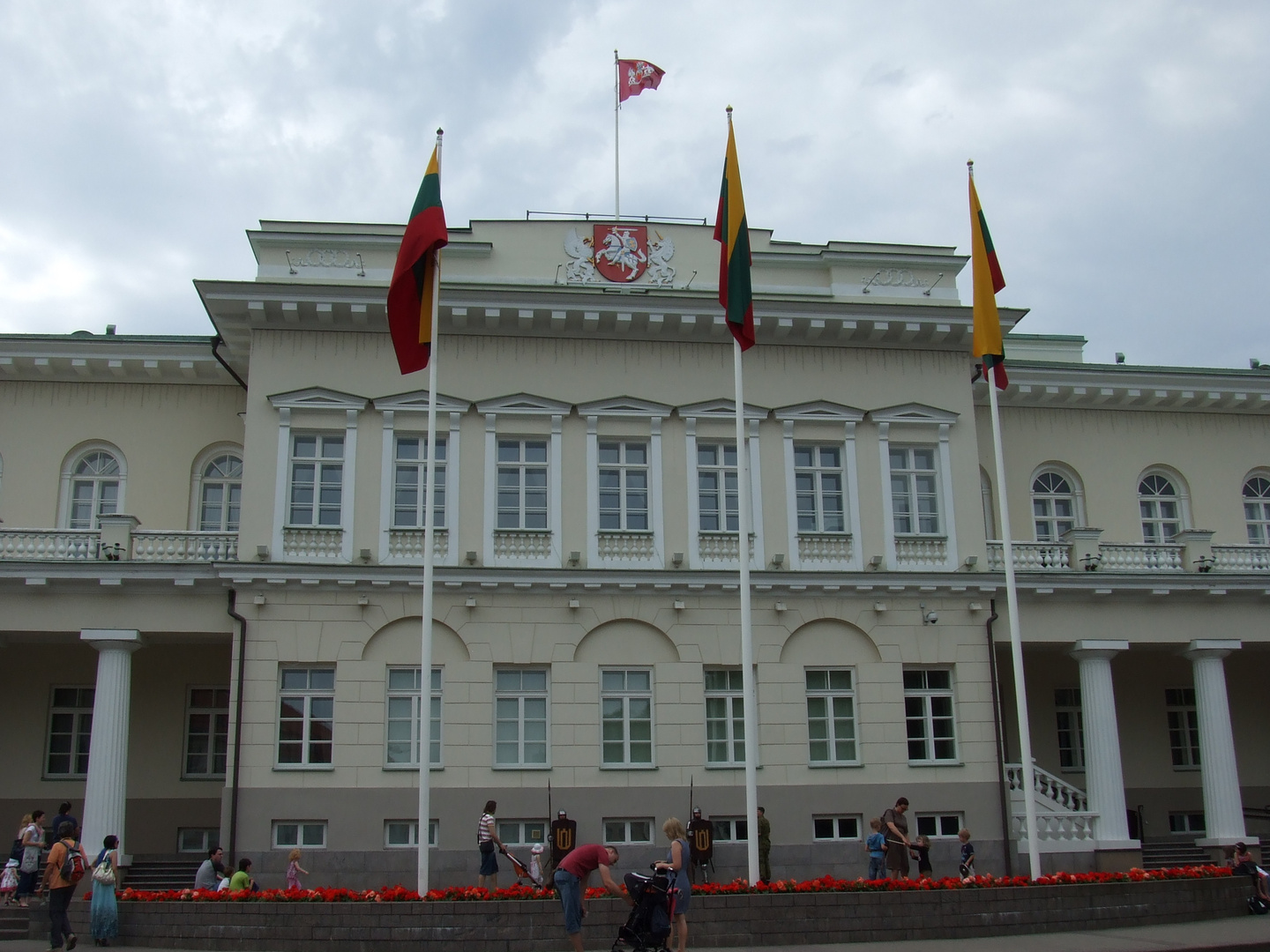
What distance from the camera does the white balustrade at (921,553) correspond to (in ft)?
83.8

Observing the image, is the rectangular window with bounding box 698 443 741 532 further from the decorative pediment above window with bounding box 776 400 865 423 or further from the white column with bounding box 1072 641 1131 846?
the white column with bounding box 1072 641 1131 846

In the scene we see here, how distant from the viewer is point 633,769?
77.9 ft

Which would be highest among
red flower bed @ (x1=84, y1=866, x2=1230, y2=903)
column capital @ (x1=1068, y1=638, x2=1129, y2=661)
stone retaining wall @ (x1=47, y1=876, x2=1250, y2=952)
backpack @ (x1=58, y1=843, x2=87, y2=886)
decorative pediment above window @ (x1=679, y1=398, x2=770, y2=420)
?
decorative pediment above window @ (x1=679, y1=398, x2=770, y2=420)

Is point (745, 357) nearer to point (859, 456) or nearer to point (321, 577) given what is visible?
point (859, 456)

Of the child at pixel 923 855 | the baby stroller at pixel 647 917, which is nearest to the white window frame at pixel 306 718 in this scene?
the baby stroller at pixel 647 917

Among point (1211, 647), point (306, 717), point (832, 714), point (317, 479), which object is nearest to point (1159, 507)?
point (1211, 647)

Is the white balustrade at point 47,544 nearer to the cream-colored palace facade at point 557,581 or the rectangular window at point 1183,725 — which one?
the cream-colored palace facade at point 557,581

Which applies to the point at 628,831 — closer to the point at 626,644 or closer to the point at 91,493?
the point at 626,644

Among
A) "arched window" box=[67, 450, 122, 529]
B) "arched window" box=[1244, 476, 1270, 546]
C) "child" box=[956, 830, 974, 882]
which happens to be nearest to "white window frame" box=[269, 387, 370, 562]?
"arched window" box=[67, 450, 122, 529]

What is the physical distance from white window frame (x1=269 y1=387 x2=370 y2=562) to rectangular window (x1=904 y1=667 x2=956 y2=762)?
39.3 ft

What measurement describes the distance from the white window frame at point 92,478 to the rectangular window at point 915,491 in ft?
56.4

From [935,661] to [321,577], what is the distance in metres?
12.8

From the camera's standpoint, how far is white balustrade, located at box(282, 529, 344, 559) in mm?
23891

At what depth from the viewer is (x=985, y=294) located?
21703 mm
